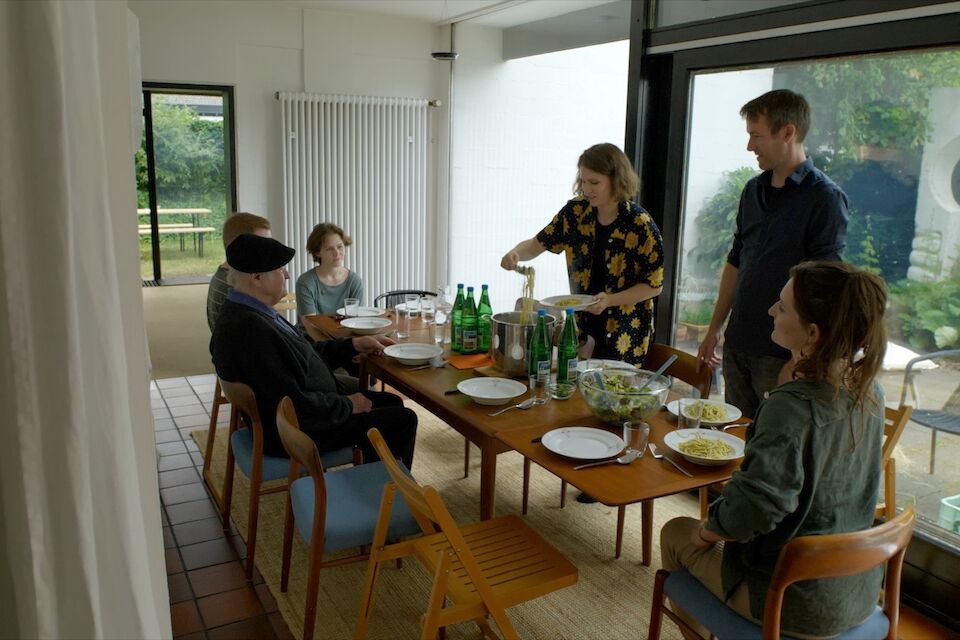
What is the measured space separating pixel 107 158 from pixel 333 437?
2.16m

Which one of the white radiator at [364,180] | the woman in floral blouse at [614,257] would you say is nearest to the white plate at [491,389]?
the woman in floral blouse at [614,257]

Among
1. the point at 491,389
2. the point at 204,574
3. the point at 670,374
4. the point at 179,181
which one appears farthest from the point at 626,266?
the point at 179,181

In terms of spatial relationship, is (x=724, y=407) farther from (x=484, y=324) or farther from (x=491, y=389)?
(x=484, y=324)

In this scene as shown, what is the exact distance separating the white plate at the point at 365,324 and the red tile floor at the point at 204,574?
3.01ft

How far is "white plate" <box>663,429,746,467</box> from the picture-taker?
6.46 ft

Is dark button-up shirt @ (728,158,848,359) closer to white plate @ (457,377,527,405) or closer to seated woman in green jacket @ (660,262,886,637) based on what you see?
white plate @ (457,377,527,405)

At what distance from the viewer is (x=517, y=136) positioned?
20.2 feet

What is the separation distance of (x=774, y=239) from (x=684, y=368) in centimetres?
59

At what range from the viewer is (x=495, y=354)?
2771 mm

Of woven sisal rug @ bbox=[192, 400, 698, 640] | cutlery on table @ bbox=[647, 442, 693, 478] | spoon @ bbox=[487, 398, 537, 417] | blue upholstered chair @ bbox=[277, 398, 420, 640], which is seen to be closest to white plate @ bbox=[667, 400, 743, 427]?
cutlery on table @ bbox=[647, 442, 693, 478]

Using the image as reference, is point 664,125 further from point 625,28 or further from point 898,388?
point 898,388

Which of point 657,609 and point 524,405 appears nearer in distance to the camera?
point 657,609

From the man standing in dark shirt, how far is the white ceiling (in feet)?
7.93

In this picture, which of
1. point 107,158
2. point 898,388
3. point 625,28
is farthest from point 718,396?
point 107,158
